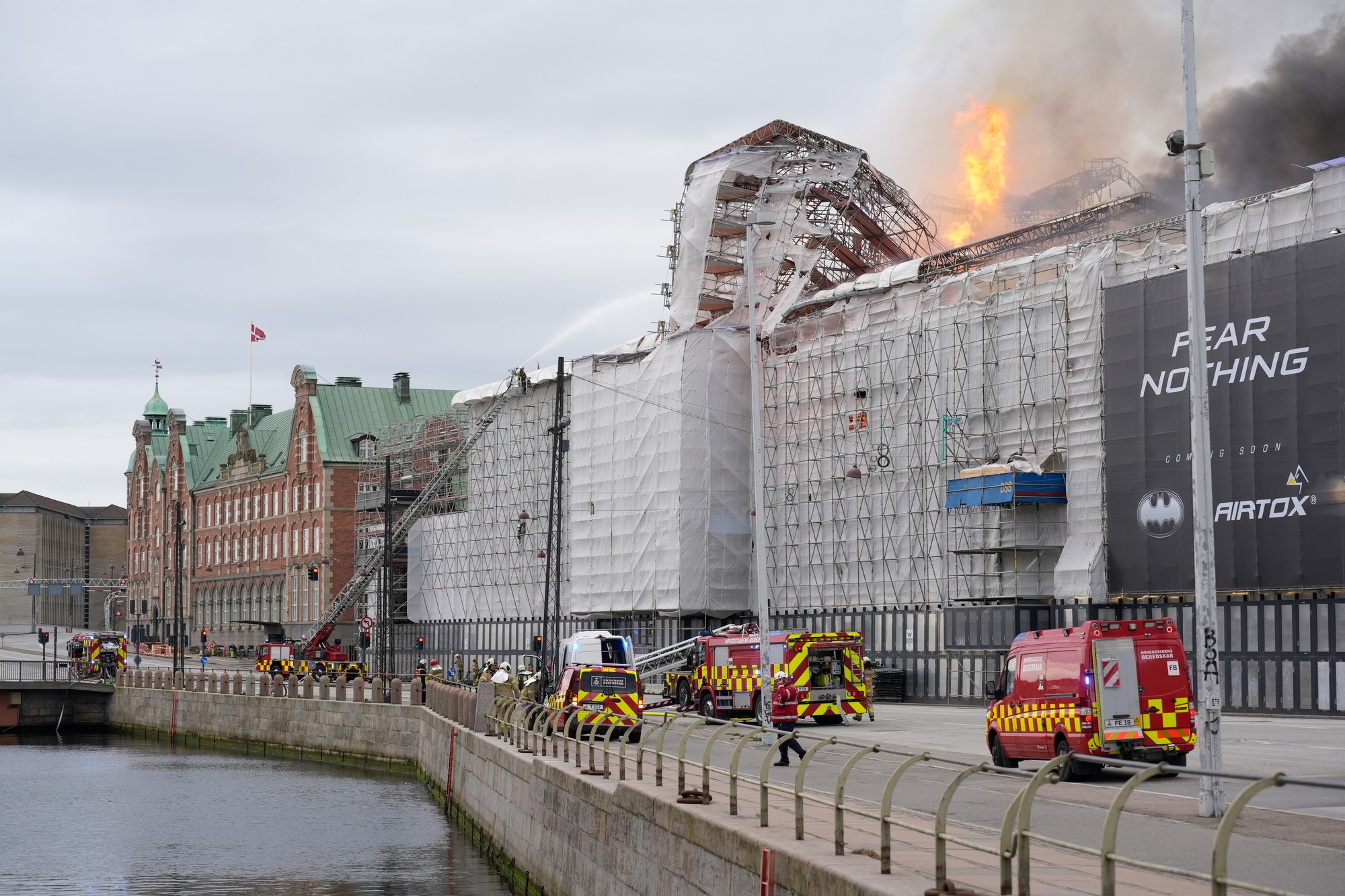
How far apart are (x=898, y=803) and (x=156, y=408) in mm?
152533

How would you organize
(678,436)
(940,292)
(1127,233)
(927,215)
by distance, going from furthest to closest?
(927,215) → (678,436) → (940,292) → (1127,233)

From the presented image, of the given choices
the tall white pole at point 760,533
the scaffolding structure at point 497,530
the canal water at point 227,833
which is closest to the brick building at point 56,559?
the scaffolding structure at point 497,530

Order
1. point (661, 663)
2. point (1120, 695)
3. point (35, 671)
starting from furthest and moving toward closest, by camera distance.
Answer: point (35, 671), point (661, 663), point (1120, 695)

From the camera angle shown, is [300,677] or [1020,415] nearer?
[1020,415]

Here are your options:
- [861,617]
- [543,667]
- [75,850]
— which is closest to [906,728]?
[543,667]

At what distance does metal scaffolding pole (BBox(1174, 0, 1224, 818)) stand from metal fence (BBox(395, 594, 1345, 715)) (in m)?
21.1

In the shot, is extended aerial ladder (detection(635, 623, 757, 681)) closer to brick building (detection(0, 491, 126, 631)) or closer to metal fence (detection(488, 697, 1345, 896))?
metal fence (detection(488, 697, 1345, 896))

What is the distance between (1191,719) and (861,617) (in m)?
39.1

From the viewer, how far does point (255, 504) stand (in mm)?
130125

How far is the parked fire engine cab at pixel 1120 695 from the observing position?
2531 centimetres

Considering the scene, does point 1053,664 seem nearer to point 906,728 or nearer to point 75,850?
point 906,728

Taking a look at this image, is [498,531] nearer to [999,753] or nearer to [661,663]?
[661,663]

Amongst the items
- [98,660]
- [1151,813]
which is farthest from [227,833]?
[98,660]

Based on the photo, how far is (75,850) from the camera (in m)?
34.2
